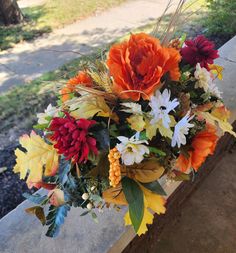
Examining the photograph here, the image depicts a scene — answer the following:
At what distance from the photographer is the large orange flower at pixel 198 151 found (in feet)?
3.42

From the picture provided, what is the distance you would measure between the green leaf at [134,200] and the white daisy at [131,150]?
0.08m

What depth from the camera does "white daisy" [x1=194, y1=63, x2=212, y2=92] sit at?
1152 millimetres

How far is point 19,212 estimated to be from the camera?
4.07ft

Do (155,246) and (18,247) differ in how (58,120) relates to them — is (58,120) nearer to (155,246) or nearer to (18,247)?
(18,247)

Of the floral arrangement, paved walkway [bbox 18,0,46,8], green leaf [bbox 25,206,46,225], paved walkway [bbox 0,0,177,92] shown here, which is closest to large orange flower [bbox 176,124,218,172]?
the floral arrangement

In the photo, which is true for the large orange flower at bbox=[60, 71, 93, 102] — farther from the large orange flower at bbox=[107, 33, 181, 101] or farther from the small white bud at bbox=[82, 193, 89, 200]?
the small white bud at bbox=[82, 193, 89, 200]

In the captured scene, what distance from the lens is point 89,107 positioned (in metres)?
0.99

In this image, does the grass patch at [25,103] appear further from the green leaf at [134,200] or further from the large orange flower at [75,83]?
the green leaf at [134,200]

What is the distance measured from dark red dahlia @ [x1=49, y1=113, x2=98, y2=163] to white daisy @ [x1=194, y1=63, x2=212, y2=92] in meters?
0.47

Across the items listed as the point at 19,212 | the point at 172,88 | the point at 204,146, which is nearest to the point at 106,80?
the point at 172,88

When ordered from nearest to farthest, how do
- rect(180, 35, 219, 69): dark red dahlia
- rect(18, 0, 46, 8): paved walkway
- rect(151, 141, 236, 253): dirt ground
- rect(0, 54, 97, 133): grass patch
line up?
1. rect(180, 35, 219, 69): dark red dahlia
2. rect(151, 141, 236, 253): dirt ground
3. rect(0, 54, 97, 133): grass patch
4. rect(18, 0, 46, 8): paved walkway

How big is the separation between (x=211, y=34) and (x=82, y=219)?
268 cm

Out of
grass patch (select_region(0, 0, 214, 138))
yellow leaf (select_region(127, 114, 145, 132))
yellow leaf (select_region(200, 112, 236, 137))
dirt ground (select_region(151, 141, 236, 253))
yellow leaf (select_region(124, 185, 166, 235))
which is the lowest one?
dirt ground (select_region(151, 141, 236, 253))

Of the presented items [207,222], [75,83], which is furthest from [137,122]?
[207,222]
